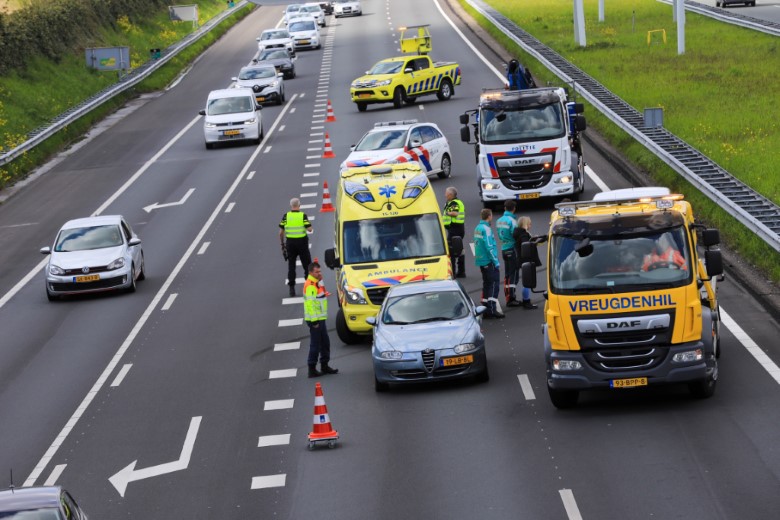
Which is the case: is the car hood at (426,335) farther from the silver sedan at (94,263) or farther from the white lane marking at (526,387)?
the silver sedan at (94,263)

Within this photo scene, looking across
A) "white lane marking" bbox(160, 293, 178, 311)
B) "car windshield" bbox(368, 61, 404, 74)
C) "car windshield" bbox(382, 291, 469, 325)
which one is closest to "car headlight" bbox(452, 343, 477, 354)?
"car windshield" bbox(382, 291, 469, 325)

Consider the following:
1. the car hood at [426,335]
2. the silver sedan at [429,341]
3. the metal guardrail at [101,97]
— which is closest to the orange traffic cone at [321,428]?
the silver sedan at [429,341]

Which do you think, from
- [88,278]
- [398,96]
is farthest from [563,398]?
[398,96]

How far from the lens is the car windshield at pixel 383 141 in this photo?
37.3m

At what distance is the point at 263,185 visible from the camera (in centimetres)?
4016

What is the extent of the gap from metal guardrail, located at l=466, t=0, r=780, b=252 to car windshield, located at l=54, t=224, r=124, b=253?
11991 mm

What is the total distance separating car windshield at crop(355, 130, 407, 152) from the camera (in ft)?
123

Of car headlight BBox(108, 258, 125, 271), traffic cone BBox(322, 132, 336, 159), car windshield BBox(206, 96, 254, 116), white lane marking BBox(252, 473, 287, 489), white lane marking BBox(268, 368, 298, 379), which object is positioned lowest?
traffic cone BBox(322, 132, 336, 159)

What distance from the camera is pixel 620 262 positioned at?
18.0m

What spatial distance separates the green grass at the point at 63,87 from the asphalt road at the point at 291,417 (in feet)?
40.9

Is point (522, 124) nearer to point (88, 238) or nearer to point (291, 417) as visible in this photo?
point (88, 238)

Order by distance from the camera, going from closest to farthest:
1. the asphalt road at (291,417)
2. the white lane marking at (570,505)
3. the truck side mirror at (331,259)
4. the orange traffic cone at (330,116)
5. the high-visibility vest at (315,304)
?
the white lane marking at (570,505) → the asphalt road at (291,417) → the high-visibility vest at (315,304) → the truck side mirror at (331,259) → the orange traffic cone at (330,116)

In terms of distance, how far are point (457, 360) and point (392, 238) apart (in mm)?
4760

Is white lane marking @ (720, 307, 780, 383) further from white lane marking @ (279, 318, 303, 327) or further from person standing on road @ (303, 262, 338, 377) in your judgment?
white lane marking @ (279, 318, 303, 327)
